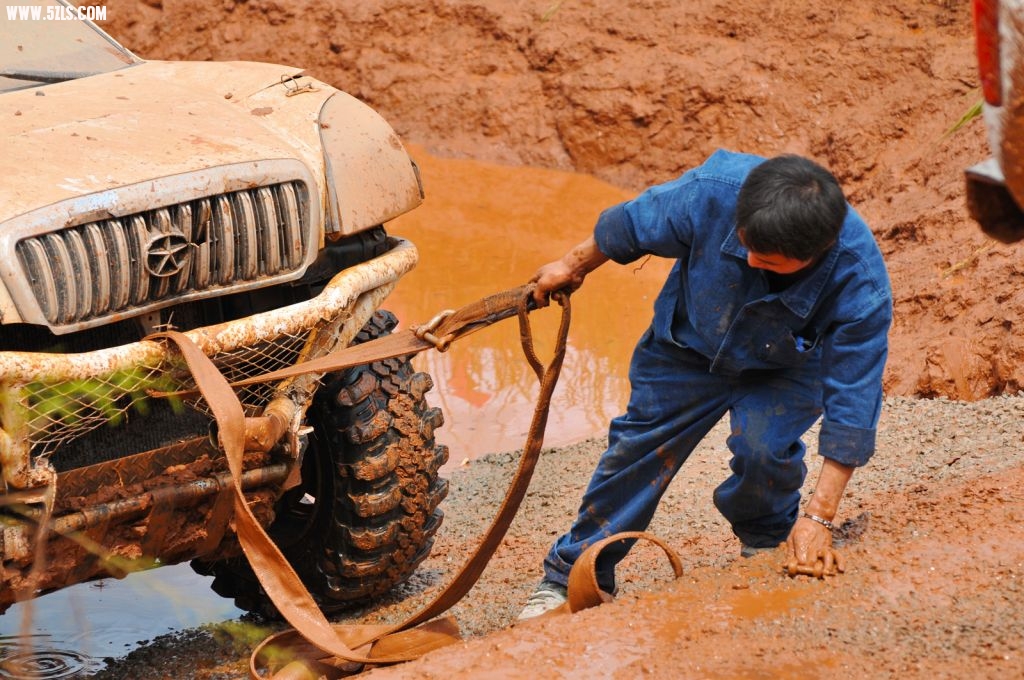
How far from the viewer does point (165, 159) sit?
11.7ft

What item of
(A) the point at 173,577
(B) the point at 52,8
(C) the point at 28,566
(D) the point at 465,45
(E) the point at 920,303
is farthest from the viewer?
(D) the point at 465,45

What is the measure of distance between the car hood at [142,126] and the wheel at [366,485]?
0.79 meters

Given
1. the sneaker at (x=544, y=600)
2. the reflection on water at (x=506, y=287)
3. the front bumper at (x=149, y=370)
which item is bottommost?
the reflection on water at (x=506, y=287)

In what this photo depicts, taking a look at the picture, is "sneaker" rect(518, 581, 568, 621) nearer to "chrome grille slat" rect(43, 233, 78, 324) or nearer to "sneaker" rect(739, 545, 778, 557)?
"sneaker" rect(739, 545, 778, 557)

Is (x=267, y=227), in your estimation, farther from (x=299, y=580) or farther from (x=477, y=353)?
(x=477, y=353)

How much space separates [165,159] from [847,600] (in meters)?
2.15

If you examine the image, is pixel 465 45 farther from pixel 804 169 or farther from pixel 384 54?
pixel 804 169

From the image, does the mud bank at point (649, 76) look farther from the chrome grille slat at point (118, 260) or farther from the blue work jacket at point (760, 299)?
the chrome grille slat at point (118, 260)

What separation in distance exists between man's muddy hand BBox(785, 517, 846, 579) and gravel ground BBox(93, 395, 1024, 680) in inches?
1.3

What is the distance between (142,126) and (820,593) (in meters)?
2.31

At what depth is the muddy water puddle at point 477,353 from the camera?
505cm

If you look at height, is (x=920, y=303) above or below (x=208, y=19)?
below

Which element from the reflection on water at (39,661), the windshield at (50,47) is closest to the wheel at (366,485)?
the reflection on water at (39,661)

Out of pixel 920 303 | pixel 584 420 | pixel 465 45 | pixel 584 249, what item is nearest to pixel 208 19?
pixel 465 45
